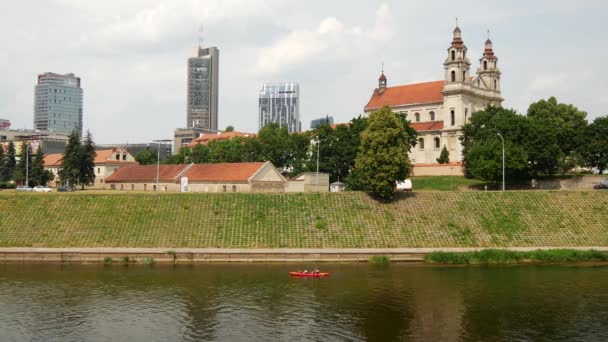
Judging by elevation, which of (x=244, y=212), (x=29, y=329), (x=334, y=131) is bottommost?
(x=29, y=329)

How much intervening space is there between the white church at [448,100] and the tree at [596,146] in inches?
846

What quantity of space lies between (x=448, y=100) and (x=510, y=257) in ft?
206

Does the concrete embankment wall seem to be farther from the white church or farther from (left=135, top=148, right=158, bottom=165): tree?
(left=135, top=148, right=158, bottom=165): tree

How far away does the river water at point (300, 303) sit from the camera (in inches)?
1097

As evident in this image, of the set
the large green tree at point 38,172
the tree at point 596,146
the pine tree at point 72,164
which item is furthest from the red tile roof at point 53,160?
the tree at point 596,146

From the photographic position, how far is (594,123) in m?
81.2

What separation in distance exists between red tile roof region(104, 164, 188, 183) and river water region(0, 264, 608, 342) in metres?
37.6

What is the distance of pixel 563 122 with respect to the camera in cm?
9150

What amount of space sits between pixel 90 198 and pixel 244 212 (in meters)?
15.9

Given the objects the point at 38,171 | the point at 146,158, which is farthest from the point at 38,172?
the point at 146,158

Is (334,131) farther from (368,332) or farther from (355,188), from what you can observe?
(368,332)

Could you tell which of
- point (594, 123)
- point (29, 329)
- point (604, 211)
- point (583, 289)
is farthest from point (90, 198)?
point (594, 123)

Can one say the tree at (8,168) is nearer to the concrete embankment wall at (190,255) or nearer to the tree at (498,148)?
the concrete embankment wall at (190,255)

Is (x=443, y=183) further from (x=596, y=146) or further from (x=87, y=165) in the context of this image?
(x=87, y=165)
